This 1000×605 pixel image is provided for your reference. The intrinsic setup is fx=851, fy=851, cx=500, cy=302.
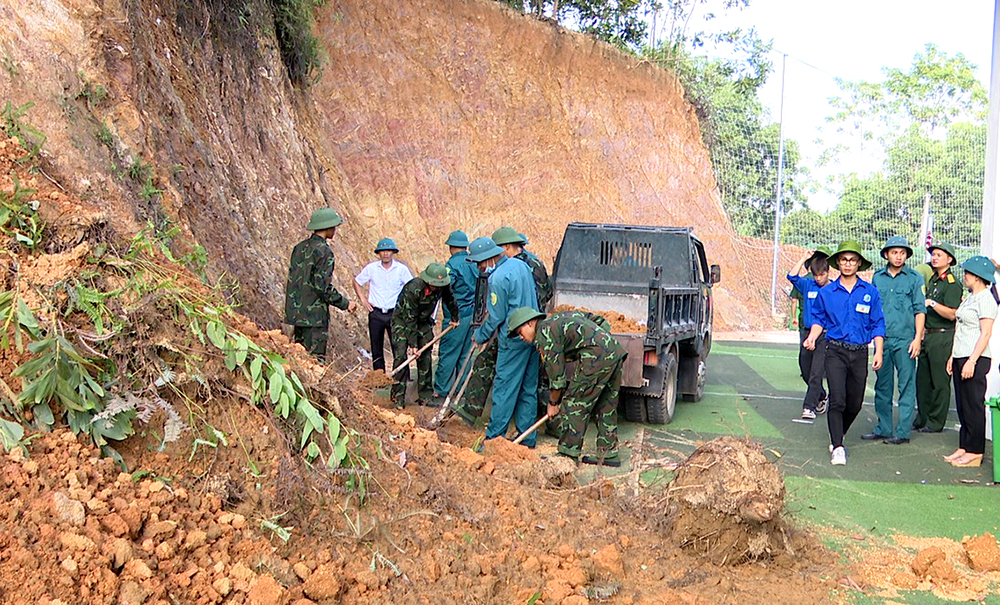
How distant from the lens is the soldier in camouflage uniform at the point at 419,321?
8461 mm

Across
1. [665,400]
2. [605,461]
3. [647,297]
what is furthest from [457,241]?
[605,461]

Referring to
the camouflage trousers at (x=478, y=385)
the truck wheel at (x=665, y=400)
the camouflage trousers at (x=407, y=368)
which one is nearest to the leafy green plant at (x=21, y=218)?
the camouflage trousers at (x=478, y=385)

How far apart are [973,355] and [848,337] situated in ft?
3.22

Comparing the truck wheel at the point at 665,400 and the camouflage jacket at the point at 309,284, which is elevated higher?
the camouflage jacket at the point at 309,284

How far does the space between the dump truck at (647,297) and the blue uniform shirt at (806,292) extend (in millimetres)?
999

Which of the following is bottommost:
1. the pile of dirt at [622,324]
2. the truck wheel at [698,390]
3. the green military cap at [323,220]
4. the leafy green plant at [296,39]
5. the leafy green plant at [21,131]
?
the truck wheel at [698,390]

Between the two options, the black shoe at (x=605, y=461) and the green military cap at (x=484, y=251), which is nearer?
the black shoe at (x=605, y=461)

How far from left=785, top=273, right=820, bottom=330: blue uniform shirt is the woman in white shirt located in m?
1.91

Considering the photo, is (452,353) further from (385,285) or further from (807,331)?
(807,331)

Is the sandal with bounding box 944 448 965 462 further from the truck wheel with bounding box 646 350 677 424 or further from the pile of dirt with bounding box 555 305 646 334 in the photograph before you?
the pile of dirt with bounding box 555 305 646 334

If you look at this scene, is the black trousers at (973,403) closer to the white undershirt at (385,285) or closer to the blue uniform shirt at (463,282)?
the blue uniform shirt at (463,282)

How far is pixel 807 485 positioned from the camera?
6500 mm

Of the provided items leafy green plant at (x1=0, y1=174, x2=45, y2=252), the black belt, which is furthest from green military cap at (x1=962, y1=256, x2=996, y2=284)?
leafy green plant at (x1=0, y1=174, x2=45, y2=252)

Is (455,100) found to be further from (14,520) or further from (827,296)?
(14,520)
